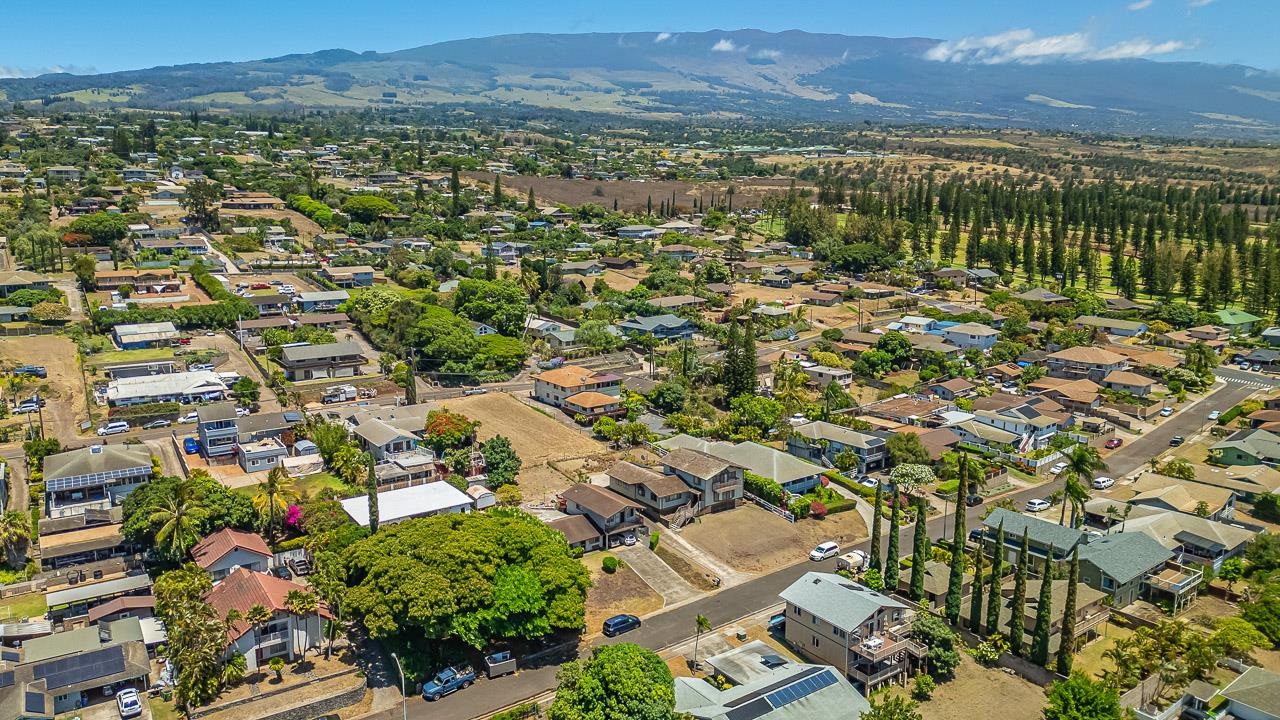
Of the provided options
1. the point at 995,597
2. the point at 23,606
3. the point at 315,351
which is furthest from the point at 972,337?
the point at 23,606

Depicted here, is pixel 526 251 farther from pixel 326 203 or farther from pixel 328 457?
pixel 328 457

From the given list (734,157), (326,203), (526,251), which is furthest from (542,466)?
(734,157)

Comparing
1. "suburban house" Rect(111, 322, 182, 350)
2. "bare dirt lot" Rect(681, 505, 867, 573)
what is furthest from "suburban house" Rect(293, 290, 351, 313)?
"bare dirt lot" Rect(681, 505, 867, 573)

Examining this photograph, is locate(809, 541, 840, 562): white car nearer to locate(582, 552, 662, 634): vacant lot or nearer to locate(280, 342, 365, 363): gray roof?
locate(582, 552, 662, 634): vacant lot

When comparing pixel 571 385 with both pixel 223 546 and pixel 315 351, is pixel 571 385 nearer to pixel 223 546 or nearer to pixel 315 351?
pixel 315 351

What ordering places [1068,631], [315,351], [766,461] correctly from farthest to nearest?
[315,351], [766,461], [1068,631]

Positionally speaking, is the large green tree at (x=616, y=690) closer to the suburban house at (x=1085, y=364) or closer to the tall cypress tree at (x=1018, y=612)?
the tall cypress tree at (x=1018, y=612)
